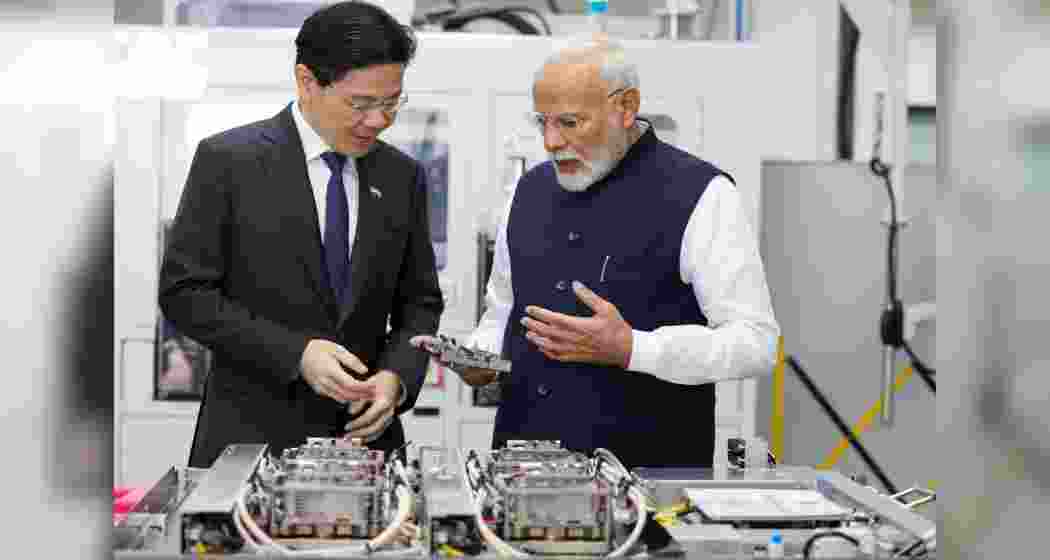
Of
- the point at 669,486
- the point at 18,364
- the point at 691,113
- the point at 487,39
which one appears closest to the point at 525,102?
the point at 487,39

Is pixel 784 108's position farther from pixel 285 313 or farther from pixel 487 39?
pixel 285 313

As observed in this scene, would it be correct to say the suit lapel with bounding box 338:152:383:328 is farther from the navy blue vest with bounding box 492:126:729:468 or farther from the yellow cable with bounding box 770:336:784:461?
the yellow cable with bounding box 770:336:784:461

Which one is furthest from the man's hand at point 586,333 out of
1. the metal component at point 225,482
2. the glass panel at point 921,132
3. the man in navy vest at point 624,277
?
the glass panel at point 921,132

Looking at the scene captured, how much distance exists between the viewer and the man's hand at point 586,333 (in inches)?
88.2

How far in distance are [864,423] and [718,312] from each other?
2.27m

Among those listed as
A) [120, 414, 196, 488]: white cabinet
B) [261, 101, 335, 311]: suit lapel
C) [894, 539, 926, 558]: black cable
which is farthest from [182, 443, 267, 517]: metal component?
[120, 414, 196, 488]: white cabinet

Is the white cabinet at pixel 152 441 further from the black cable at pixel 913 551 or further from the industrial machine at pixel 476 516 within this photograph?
the black cable at pixel 913 551

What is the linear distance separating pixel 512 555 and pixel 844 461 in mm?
3247

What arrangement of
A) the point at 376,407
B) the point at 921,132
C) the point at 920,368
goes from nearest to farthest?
the point at 376,407
the point at 920,368
the point at 921,132

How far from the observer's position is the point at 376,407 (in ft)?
7.74

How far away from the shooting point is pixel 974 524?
4.29 ft

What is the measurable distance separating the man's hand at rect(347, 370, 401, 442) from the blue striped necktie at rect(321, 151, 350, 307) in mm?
183

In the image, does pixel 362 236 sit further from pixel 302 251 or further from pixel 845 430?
pixel 845 430

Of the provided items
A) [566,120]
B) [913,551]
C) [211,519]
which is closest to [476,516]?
[211,519]
